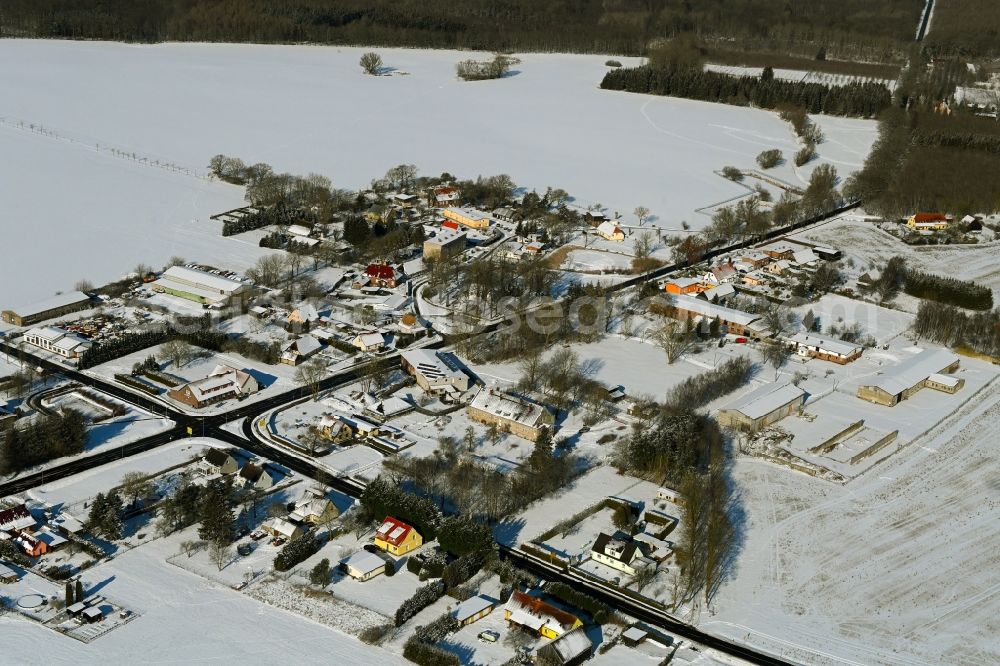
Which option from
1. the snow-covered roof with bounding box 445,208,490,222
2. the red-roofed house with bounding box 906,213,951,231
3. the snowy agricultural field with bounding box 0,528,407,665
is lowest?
the snowy agricultural field with bounding box 0,528,407,665

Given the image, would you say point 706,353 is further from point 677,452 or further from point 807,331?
point 677,452

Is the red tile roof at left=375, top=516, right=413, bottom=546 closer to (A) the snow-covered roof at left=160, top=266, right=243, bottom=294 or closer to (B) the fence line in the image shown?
(A) the snow-covered roof at left=160, top=266, right=243, bottom=294

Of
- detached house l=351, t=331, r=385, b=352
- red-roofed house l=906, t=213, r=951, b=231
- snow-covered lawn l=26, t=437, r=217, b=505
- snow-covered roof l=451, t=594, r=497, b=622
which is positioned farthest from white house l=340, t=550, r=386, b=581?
red-roofed house l=906, t=213, r=951, b=231

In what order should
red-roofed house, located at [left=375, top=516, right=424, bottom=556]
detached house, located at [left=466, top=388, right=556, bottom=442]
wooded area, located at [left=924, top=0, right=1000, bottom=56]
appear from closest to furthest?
red-roofed house, located at [left=375, top=516, right=424, bottom=556], detached house, located at [left=466, top=388, right=556, bottom=442], wooded area, located at [left=924, top=0, right=1000, bottom=56]

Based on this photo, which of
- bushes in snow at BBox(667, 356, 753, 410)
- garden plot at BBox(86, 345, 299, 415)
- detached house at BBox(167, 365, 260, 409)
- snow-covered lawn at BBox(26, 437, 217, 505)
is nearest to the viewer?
snow-covered lawn at BBox(26, 437, 217, 505)

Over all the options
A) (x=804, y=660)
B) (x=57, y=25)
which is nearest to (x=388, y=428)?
Answer: (x=804, y=660)

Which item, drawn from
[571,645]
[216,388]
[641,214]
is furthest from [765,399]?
[641,214]
